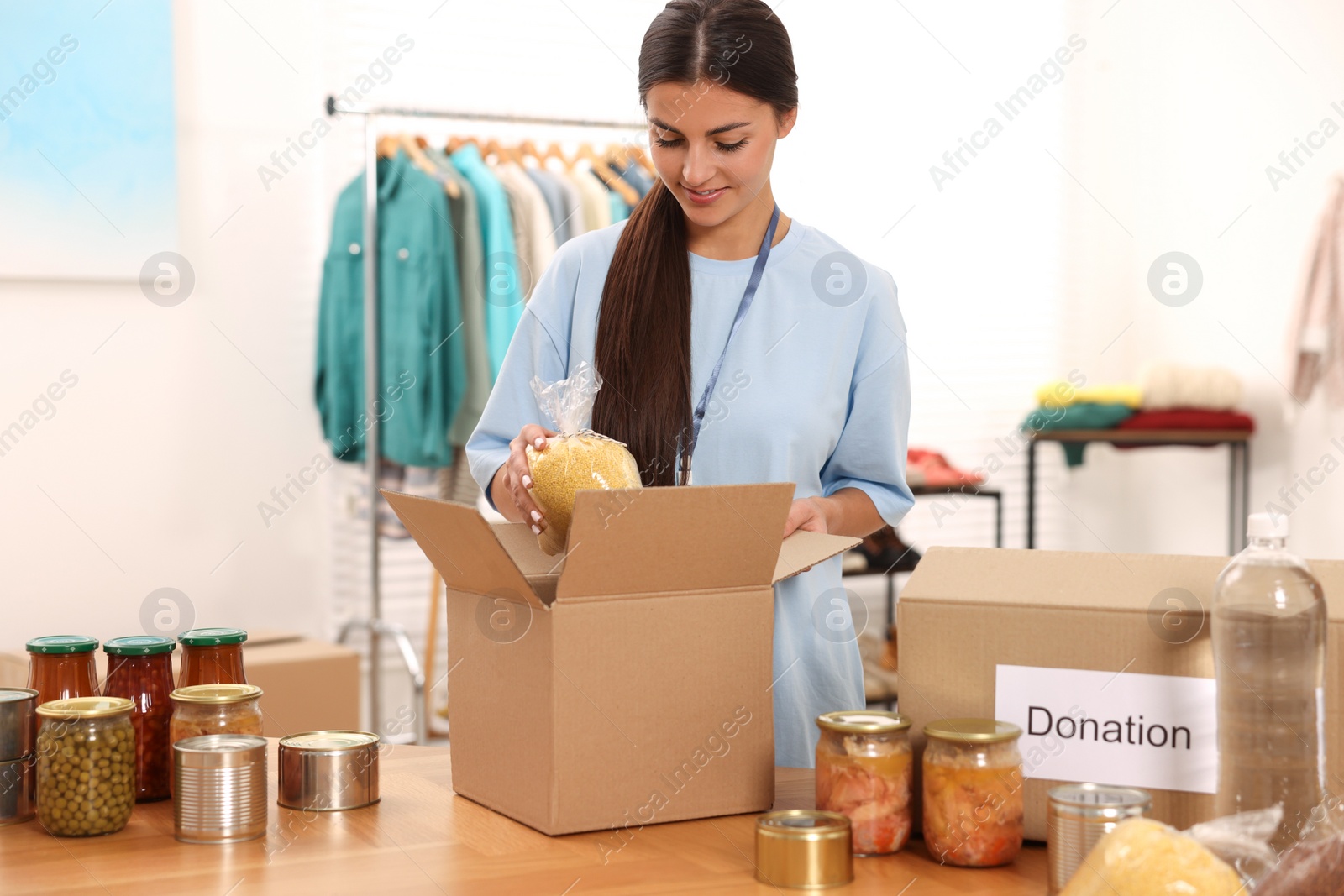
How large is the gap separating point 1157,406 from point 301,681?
2776 mm

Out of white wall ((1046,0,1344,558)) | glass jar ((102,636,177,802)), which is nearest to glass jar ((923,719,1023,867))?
glass jar ((102,636,177,802))

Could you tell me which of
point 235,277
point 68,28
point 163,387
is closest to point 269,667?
point 163,387

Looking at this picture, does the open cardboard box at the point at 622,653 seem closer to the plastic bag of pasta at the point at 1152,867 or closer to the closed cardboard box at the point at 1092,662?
the closed cardboard box at the point at 1092,662

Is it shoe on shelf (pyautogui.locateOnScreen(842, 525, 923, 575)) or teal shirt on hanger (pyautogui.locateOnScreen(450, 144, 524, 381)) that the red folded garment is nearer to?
shoe on shelf (pyautogui.locateOnScreen(842, 525, 923, 575))

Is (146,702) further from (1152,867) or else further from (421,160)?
(421,160)

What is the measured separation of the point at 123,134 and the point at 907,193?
2.78 meters

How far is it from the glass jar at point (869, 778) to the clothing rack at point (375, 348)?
8.35 feet

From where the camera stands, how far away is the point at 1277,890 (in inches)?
31.0

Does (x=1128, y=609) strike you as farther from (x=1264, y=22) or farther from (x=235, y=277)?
(x=1264, y=22)

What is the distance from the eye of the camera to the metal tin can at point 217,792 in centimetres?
111

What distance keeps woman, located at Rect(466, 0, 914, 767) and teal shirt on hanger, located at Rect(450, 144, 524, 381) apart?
188 cm

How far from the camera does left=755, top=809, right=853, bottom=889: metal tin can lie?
976 mm

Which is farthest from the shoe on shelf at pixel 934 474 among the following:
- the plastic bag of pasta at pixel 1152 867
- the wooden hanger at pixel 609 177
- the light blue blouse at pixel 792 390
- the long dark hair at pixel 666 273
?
the plastic bag of pasta at pixel 1152 867

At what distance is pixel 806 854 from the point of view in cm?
98
